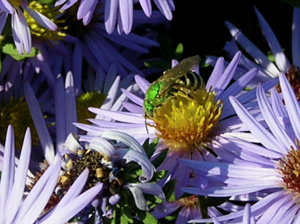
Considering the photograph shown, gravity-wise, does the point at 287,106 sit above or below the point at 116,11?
below

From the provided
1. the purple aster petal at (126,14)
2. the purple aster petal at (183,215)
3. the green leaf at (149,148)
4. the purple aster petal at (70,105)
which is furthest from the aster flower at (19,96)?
the green leaf at (149,148)

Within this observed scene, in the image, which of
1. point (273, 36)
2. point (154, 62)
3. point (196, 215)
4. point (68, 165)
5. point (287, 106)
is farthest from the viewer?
point (273, 36)

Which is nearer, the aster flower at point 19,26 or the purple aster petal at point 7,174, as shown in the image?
the purple aster petal at point 7,174

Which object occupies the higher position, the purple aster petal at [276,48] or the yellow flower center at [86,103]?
the purple aster petal at [276,48]

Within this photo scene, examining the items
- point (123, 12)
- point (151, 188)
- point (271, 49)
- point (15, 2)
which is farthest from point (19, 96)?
point (151, 188)

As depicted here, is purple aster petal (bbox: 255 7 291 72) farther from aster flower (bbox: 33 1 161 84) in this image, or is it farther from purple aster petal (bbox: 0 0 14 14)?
purple aster petal (bbox: 0 0 14 14)

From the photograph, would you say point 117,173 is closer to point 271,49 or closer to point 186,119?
point 186,119

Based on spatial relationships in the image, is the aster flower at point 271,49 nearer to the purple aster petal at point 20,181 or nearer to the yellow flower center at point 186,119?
the yellow flower center at point 186,119

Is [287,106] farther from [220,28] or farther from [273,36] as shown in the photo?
[220,28]

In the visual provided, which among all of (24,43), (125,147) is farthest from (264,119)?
(24,43)
